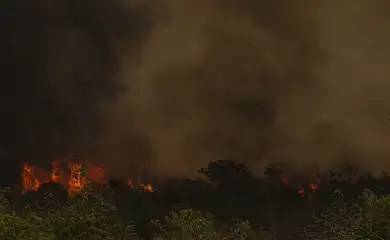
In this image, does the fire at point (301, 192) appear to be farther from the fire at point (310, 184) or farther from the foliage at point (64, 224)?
the foliage at point (64, 224)

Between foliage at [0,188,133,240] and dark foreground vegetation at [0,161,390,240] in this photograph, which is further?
dark foreground vegetation at [0,161,390,240]

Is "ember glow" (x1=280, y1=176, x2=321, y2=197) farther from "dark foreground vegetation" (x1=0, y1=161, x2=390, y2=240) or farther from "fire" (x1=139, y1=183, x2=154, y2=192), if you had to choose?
"fire" (x1=139, y1=183, x2=154, y2=192)

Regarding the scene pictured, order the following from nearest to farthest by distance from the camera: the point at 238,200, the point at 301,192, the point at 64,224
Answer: the point at 64,224 < the point at 238,200 < the point at 301,192

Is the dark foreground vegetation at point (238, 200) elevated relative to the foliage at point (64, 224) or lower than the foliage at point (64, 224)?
elevated

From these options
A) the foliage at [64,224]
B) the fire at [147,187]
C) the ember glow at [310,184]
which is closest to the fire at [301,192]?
the ember glow at [310,184]

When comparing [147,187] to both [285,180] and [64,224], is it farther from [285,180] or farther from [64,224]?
[64,224]

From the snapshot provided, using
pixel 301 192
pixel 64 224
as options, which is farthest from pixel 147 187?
pixel 64 224

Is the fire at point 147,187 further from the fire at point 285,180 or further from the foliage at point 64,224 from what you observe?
the foliage at point 64,224

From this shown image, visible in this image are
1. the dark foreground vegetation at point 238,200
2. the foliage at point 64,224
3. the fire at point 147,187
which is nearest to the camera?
the foliage at point 64,224

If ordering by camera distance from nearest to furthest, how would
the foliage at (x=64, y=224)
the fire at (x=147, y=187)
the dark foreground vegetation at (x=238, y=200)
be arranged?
the foliage at (x=64, y=224)
the dark foreground vegetation at (x=238, y=200)
the fire at (x=147, y=187)

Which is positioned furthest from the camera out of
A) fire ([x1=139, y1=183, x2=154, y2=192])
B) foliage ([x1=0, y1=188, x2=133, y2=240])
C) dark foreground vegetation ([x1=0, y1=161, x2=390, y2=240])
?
fire ([x1=139, y1=183, x2=154, y2=192])

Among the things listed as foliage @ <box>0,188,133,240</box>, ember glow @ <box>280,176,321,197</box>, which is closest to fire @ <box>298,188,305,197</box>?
ember glow @ <box>280,176,321,197</box>

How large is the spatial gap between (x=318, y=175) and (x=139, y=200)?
47081 mm

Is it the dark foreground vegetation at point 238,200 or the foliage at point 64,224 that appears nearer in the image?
the foliage at point 64,224
